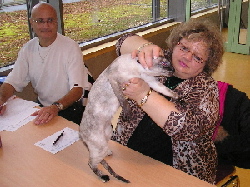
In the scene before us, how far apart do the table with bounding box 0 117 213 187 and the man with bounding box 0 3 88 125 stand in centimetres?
80

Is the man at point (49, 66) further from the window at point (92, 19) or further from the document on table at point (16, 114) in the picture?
the window at point (92, 19)

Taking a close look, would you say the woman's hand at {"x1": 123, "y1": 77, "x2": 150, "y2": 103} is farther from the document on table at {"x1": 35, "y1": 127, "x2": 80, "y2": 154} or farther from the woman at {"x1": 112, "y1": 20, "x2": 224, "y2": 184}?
the document on table at {"x1": 35, "y1": 127, "x2": 80, "y2": 154}

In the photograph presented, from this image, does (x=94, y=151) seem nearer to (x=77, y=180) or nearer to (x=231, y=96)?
(x=77, y=180)

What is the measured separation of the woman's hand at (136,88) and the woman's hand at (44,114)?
0.78m

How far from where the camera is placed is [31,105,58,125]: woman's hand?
2.08 metres

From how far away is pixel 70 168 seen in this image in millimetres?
1622

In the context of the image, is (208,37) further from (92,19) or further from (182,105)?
(92,19)

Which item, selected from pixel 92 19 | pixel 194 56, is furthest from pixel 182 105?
pixel 92 19

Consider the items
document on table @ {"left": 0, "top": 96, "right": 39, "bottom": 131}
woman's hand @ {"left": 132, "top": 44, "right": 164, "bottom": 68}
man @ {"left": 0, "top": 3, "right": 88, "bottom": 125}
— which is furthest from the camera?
man @ {"left": 0, "top": 3, "right": 88, "bottom": 125}

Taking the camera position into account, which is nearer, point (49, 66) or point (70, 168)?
point (70, 168)

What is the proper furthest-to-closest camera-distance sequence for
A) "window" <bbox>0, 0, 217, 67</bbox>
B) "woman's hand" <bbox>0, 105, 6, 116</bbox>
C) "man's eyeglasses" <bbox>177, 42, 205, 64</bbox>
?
1. "window" <bbox>0, 0, 217, 67</bbox>
2. "woman's hand" <bbox>0, 105, 6, 116</bbox>
3. "man's eyeglasses" <bbox>177, 42, 205, 64</bbox>

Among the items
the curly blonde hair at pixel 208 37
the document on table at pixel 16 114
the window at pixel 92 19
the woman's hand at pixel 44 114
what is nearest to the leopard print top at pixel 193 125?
the curly blonde hair at pixel 208 37

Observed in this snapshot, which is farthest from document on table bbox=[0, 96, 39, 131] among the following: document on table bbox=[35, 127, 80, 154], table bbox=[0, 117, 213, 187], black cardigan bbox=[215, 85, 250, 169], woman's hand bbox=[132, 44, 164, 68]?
black cardigan bbox=[215, 85, 250, 169]

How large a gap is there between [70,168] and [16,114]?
80 cm
